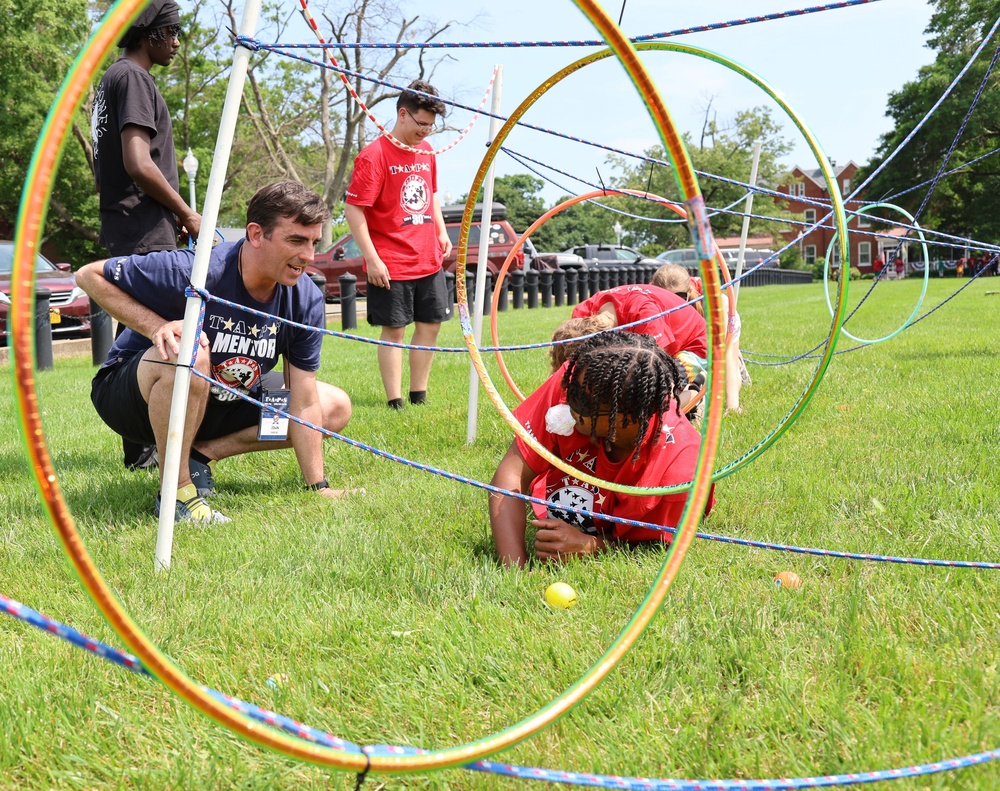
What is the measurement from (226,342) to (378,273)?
218cm

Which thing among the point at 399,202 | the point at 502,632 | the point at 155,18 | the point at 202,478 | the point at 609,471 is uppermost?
the point at 155,18

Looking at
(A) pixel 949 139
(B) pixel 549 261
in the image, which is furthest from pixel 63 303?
(A) pixel 949 139

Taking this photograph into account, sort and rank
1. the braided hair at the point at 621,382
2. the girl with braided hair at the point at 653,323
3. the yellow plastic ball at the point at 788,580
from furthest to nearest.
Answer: the girl with braided hair at the point at 653,323, the braided hair at the point at 621,382, the yellow plastic ball at the point at 788,580

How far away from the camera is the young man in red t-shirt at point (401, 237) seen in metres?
5.65

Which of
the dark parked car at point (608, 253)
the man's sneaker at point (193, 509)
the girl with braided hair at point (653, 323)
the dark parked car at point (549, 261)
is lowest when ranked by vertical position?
the man's sneaker at point (193, 509)

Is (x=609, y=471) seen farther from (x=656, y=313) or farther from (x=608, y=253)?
(x=608, y=253)

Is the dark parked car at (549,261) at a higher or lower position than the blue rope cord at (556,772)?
higher

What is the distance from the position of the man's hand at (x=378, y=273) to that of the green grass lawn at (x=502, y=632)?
6.12 feet

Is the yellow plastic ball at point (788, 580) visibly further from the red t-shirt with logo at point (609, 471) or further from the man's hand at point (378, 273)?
the man's hand at point (378, 273)

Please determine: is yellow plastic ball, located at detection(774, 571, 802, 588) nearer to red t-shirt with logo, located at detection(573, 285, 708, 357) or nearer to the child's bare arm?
the child's bare arm

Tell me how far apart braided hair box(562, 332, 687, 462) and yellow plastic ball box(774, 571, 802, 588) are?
2.07 ft

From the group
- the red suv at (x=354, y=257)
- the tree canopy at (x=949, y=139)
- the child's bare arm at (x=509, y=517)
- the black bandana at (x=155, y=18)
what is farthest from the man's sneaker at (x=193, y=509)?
the tree canopy at (x=949, y=139)

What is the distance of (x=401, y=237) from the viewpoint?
5.88m

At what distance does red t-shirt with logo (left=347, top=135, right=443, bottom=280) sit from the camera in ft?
18.6
